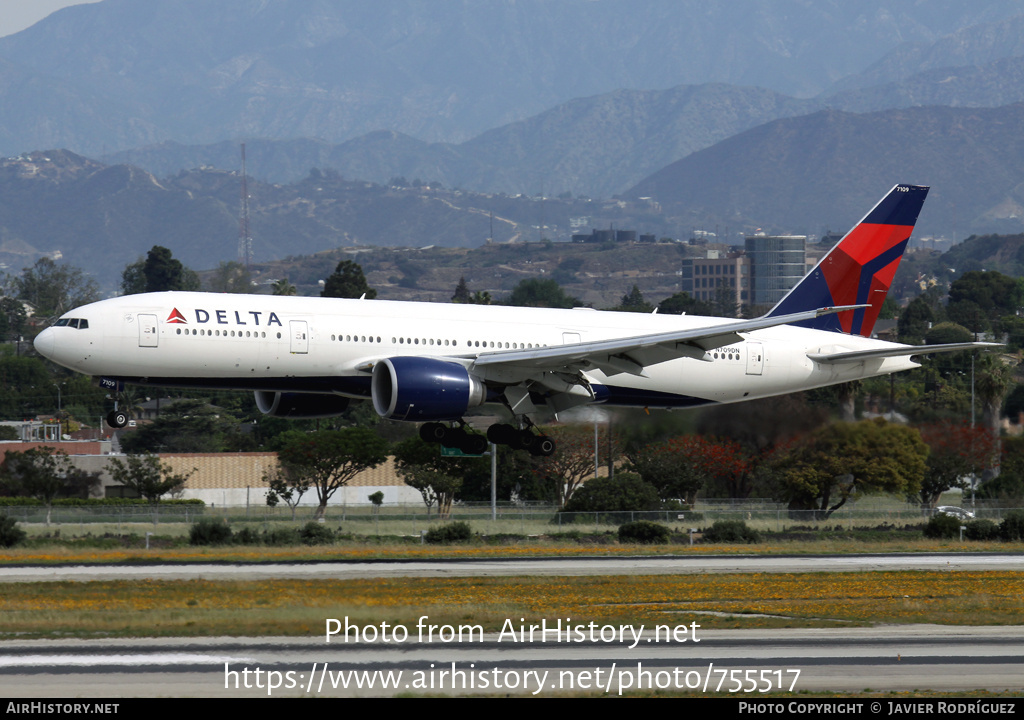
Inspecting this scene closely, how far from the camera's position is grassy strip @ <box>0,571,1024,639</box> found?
93.9 feet

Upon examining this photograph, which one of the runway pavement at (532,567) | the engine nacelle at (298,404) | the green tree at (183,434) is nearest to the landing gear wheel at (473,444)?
the runway pavement at (532,567)

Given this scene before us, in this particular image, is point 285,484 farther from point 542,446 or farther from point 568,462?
point 542,446

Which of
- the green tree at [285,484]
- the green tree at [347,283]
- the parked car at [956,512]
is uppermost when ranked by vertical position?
the green tree at [347,283]

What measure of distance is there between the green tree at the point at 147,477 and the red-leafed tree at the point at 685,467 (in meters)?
29.8

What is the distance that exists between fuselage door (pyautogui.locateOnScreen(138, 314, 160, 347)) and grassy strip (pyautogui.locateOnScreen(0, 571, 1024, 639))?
702cm

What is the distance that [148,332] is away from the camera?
38.3 metres

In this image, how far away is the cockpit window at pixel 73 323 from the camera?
125ft

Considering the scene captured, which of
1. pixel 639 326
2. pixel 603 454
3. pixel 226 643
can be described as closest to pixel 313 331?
pixel 639 326

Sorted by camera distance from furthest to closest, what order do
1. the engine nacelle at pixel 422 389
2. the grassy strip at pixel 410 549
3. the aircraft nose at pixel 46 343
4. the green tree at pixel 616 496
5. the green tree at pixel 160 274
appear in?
the green tree at pixel 160 274, the green tree at pixel 616 496, the grassy strip at pixel 410 549, the engine nacelle at pixel 422 389, the aircraft nose at pixel 46 343

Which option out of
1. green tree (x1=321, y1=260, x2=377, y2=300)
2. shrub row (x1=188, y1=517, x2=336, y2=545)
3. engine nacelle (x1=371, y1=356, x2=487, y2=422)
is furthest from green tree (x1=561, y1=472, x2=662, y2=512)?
green tree (x1=321, y1=260, x2=377, y2=300)

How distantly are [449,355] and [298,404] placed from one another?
5.74m

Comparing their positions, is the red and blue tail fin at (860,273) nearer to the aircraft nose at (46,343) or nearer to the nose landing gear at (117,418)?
the nose landing gear at (117,418)

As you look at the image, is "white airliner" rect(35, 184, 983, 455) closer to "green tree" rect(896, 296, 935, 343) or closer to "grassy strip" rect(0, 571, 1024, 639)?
"grassy strip" rect(0, 571, 1024, 639)
